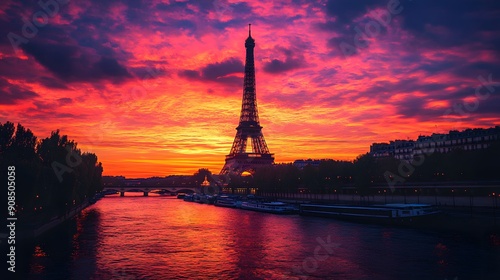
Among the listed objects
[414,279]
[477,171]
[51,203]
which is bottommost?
[414,279]

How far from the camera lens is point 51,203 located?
6344 cm

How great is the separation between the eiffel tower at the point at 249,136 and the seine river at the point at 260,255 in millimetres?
113881

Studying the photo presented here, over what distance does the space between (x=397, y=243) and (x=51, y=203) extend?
47.7 meters

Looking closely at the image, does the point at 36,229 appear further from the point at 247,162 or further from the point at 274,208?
the point at 247,162

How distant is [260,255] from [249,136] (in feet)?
451

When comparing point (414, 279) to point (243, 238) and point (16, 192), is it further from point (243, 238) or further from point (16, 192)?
point (16, 192)

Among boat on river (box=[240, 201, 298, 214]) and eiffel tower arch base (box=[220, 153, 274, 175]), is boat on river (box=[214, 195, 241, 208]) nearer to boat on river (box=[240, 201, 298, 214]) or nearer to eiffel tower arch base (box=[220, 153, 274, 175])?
boat on river (box=[240, 201, 298, 214])

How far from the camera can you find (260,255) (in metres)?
39.0

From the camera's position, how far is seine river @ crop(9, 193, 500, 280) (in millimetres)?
31672

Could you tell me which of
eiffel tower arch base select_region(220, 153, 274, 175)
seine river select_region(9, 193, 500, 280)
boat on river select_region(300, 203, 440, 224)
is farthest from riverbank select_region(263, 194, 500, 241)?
eiffel tower arch base select_region(220, 153, 274, 175)

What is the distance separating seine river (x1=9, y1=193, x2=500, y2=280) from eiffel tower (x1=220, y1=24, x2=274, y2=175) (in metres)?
114

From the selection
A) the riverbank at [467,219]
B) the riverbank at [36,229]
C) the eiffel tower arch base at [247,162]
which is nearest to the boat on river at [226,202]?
the eiffel tower arch base at [247,162]

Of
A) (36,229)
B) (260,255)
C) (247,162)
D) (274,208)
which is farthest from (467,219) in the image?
(247,162)

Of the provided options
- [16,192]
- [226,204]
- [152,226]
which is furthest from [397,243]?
[226,204]
